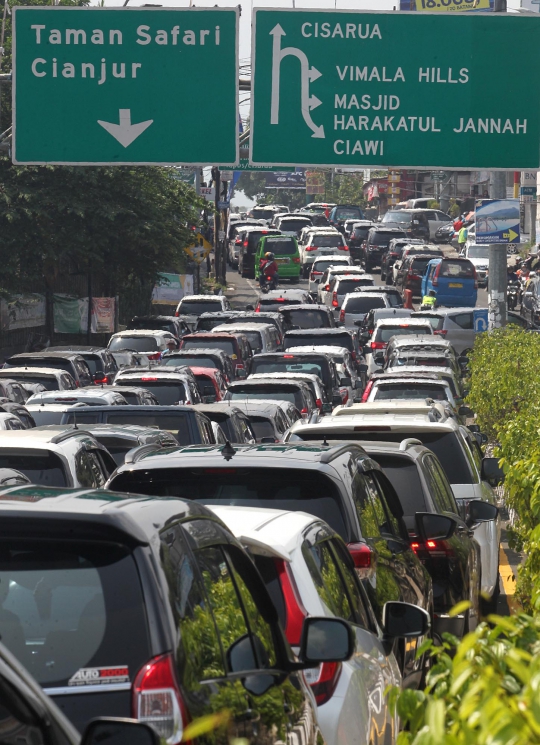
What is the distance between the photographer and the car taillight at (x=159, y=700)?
3328mm

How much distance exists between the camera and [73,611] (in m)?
3.57

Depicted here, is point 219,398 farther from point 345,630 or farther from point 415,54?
point 345,630

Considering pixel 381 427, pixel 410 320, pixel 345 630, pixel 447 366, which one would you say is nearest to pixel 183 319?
pixel 410 320

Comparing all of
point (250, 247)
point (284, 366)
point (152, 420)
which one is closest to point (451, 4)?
point (250, 247)

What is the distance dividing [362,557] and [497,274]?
1685cm

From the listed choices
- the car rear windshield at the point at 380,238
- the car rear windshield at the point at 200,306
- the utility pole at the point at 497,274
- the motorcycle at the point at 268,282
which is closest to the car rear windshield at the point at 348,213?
the car rear windshield at the point at 380,238

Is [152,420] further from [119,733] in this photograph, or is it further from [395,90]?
[119,733]

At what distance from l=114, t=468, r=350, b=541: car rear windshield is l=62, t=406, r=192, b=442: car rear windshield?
7.72 meters

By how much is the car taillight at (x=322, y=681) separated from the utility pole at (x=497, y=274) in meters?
18.1

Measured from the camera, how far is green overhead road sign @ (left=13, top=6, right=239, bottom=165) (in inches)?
647

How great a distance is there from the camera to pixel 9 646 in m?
3.65

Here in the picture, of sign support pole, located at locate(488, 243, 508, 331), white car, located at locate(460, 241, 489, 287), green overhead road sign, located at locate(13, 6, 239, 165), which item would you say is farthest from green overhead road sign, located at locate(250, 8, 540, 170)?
white car, located at locate(460, 241, 489, 287)

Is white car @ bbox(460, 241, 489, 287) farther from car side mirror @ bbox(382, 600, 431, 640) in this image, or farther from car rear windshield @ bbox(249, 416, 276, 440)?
car side mirror @ bbox(382, 600, 431, 640)

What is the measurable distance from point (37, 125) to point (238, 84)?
2458 millimetres
